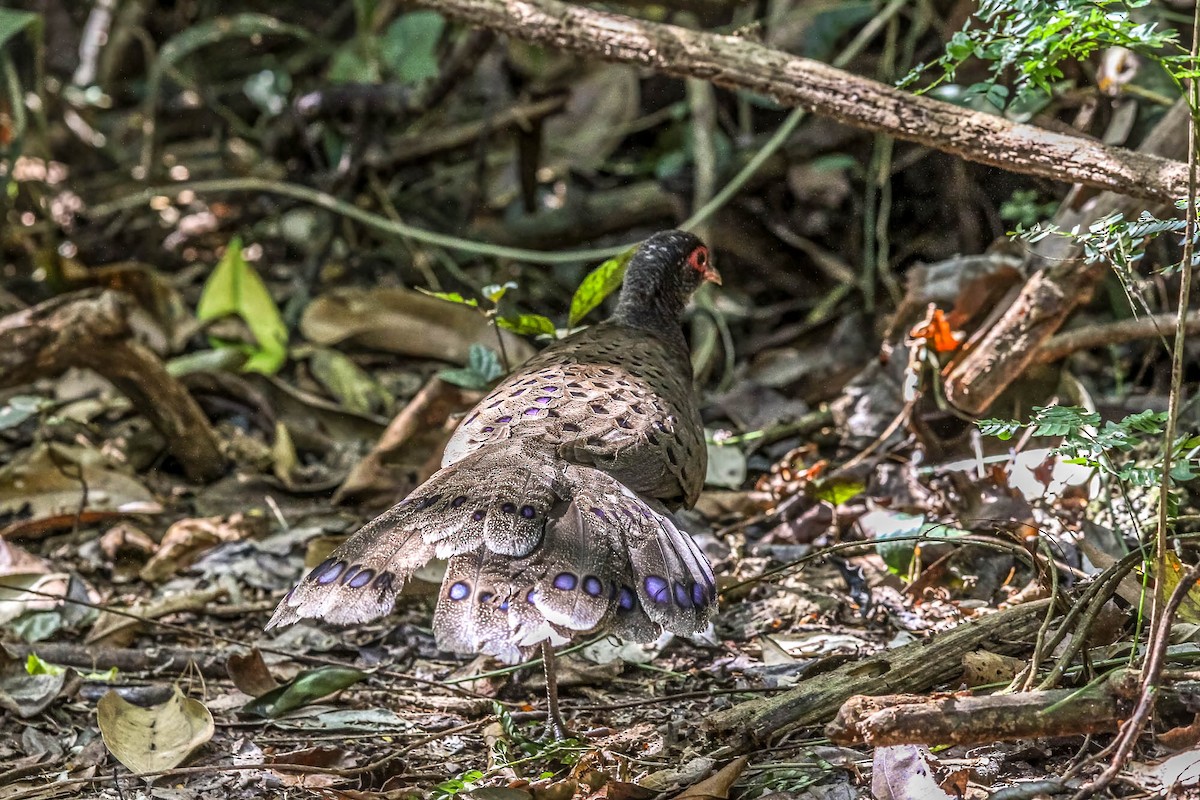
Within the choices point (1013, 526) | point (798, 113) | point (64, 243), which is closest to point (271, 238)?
point (64, 243)

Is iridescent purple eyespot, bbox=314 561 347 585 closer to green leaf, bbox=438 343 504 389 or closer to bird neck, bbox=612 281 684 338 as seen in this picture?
green leaf, bbox=438 343 504 389

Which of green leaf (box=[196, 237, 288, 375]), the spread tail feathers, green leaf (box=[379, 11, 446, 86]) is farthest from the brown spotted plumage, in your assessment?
green leaf (box=[379, 11, 446, 86])

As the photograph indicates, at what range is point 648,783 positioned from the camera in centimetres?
269

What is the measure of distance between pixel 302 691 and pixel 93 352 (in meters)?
1.89

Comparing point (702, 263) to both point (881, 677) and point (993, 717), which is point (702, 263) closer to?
point (881, 677)

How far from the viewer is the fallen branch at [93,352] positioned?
4516 mm

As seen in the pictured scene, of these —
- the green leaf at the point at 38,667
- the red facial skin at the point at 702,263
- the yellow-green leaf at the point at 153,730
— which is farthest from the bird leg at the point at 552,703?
the red facial skin at the point at 702,263

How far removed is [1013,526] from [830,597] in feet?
2.75

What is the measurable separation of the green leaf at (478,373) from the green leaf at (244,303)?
195 cm

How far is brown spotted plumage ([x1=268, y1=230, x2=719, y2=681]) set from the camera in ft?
8.68

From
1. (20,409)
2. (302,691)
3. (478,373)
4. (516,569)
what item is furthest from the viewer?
(20,409)

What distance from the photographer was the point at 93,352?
4.67 m

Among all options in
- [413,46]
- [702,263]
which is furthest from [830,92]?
[413,46]

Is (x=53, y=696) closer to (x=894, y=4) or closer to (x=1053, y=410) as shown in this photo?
(x=1053, y=410)
